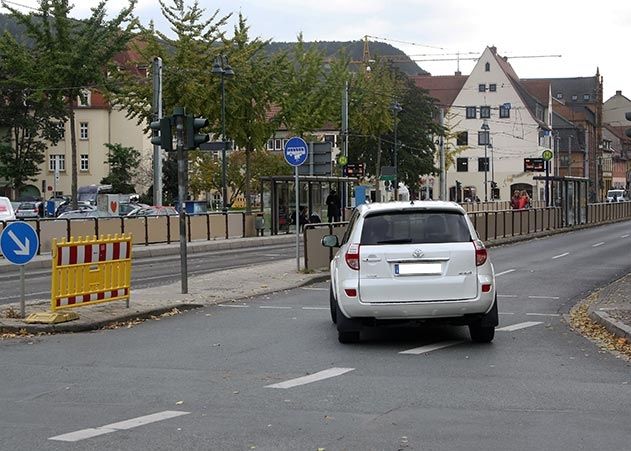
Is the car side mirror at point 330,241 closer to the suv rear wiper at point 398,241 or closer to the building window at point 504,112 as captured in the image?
the suv rear wiper at point 398,241

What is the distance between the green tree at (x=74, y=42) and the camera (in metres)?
43.4

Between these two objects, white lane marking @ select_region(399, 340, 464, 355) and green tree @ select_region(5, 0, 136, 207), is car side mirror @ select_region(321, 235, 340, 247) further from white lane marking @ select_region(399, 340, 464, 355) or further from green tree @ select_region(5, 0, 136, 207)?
green tree @ select_region(5, 0, 136, 207)

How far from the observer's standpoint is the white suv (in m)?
12.2

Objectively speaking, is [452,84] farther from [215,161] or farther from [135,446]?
[135,446]

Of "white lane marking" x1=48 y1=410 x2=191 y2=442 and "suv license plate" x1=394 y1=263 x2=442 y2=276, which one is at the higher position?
"suv license plate" x1=394 y1=263 x2=442 y2=276

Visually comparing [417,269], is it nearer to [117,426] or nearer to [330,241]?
[330,241]

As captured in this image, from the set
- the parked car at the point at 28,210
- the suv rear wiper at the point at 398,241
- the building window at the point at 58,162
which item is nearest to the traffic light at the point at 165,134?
the suv rear wiper at the point at 398,241

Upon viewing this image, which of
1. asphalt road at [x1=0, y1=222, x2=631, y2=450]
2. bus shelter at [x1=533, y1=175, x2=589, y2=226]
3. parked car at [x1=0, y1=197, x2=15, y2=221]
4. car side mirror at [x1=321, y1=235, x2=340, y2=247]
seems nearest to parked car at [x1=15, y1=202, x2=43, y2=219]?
bus shelter at [x1=533, y1=175, x2=589, y2=226]

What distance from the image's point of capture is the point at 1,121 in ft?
297

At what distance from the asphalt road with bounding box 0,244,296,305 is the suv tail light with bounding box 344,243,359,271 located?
8.02m

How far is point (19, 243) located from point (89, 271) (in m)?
1.09

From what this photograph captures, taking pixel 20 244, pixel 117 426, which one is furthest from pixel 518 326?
pixel 117 426

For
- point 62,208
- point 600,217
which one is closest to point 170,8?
point 62,208

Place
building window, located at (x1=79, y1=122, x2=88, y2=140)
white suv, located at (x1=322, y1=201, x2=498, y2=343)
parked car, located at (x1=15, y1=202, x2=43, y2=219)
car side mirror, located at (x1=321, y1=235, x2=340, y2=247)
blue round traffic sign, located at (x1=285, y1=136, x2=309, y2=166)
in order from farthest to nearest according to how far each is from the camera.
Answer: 1. building window, located at (x1=79, y1=122, x2=88, y2=140)
2. parked car, located at (x1=15, y1=202, x2=43, y2=219)
3. blue round traffic sign, located at (x1=285, y1=136, x2=309, y2=166)
4. car side mirror, located at (x1=321, y1=235, x2=340, y2=247)
5. white suv, located at (x1=322, y1=201, x2=498, y2=343)
